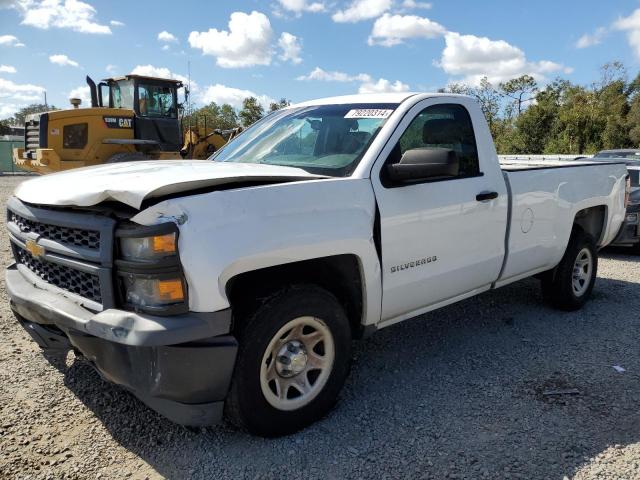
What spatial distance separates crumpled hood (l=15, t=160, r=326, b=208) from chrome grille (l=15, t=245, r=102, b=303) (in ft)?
1.18

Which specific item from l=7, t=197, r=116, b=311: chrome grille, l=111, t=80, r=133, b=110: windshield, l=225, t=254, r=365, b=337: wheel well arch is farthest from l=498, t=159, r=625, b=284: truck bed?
l=111, t=80, r=133, b=110: windshield

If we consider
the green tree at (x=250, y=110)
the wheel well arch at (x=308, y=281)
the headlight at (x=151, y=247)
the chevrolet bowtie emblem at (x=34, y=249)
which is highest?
the green tree at (x=250, y=110)

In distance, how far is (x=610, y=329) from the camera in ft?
16.1

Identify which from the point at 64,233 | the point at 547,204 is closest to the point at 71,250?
the point at 64,233

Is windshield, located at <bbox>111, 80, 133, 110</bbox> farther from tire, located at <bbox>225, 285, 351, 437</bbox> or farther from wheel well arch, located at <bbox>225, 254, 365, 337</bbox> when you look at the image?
tire, located at <bbox>225, 285, 351, 437</bbox>

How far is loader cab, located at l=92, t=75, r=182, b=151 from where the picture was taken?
46.0ft

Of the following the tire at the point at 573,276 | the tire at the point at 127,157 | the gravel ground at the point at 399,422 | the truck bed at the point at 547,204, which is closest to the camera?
the gravel ground at the point at 399,422

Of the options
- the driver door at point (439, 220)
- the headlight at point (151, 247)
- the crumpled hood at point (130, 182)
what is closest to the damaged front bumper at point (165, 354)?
the headlight at point (151, 247)

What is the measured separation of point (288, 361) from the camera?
296 centimetres

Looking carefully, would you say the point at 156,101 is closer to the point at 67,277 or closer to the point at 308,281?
the point at 67,277

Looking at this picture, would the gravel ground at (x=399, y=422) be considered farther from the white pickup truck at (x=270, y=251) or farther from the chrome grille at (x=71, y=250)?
the chrome grille at (x=71, y=250)

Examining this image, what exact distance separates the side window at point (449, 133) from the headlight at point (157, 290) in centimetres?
194

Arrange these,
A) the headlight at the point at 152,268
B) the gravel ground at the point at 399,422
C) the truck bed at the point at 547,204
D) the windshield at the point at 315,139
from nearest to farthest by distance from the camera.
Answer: the headlight at the point at 152,268, the gravel ground at the point at 399,422, the windshield at the point at 315,139, the truck bed at the point at 547,204

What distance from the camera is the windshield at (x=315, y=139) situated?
3.54m
